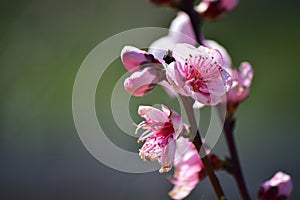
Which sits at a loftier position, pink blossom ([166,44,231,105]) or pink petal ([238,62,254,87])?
pink blossom ([166,44,231,105])

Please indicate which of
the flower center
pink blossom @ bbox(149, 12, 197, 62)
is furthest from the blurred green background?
the flower center

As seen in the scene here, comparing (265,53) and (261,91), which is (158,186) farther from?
(265,53)

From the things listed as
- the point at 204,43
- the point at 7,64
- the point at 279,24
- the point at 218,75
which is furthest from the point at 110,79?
the point at 218,75

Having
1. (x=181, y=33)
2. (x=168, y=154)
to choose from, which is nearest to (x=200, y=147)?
(x=168, y=154)

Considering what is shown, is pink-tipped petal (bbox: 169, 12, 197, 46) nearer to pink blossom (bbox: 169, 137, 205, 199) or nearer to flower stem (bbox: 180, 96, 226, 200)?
pink blossom (bbox: 169, 137, 205, 199)

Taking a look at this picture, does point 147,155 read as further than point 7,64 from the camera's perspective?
No

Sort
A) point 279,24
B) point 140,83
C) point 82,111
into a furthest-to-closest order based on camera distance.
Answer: point 279,24
point 82,111
point 140,83
